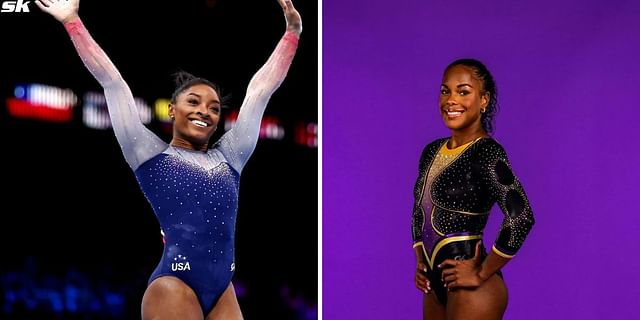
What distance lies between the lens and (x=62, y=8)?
160 inches

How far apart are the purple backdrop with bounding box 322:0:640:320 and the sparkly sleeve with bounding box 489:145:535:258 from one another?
1228mm

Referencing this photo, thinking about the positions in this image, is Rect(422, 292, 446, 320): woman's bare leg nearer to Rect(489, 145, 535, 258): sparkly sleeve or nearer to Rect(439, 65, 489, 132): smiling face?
Rect(489, 145, 535, 258): sparkly sleeve

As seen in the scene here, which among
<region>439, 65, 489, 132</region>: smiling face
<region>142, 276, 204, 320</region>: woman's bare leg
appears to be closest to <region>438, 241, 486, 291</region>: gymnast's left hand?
<region>439, 65, 489, 132</region>: smiling face

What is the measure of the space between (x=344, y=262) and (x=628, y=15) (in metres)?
2.02

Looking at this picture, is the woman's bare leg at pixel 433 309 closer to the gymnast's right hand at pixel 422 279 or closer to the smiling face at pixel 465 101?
the gymnast's right hand at pixel 422 279

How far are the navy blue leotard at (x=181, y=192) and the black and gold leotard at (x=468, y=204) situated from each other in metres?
0.86

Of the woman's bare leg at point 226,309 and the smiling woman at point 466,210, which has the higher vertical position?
the smiling woman at point 466,210

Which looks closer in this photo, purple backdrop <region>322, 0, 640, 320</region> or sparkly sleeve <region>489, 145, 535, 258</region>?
sparkly sleeve <region>489, 145, 535, 258</region>

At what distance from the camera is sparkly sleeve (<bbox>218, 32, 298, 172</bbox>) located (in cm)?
418

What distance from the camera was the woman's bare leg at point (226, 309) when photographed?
12.7 ft

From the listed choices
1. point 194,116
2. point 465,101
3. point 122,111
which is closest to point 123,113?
point 122,111

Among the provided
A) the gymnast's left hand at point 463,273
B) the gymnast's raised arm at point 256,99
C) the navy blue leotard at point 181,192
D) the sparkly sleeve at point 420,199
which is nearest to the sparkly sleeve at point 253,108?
the gymnast's raised arm at point 256,99

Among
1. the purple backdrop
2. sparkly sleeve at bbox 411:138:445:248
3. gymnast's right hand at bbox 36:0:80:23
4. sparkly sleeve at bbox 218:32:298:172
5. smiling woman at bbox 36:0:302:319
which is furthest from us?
the purple backdrop

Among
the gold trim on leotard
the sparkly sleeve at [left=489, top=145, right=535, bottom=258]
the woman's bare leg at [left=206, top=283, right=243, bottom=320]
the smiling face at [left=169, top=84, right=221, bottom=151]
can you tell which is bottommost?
the woman's bare leg at [left=206, top=283, right=243, bottom=320]
